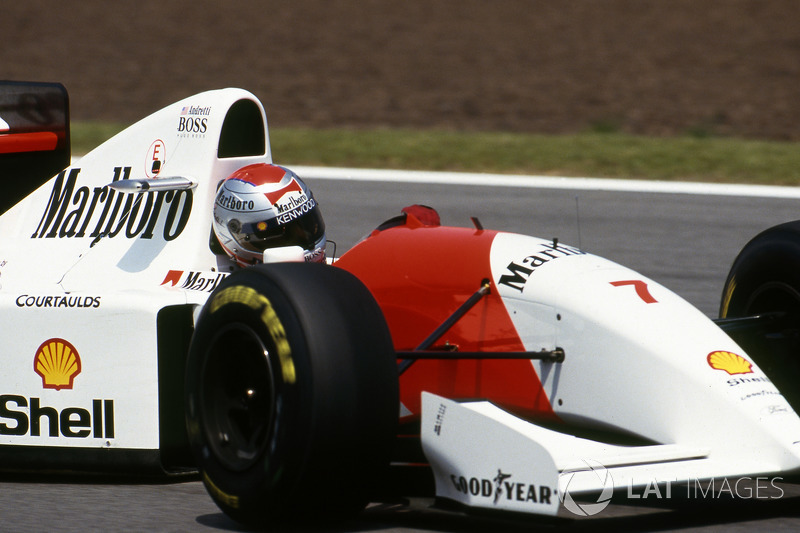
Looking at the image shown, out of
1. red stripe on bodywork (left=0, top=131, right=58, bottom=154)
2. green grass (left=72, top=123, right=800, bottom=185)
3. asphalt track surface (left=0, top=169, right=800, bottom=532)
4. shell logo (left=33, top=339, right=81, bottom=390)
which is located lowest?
asphalt track surface (left=0, top=169, right=800, bottom=532)

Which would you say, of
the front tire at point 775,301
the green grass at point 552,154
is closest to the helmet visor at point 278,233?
the front tire at point 775,301

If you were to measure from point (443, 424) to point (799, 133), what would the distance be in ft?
38.5

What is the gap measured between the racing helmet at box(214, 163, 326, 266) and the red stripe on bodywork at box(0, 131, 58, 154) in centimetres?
158

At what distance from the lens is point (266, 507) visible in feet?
11.6

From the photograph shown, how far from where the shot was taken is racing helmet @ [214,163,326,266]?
4.47 m

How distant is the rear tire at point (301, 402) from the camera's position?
135 inches

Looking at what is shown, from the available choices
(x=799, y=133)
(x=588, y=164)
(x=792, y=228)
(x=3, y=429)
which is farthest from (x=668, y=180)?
(x=3, y=429)

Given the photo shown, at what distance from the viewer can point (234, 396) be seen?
12.5 feet

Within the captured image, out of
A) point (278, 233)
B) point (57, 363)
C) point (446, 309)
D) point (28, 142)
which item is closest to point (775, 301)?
point (446, 309)

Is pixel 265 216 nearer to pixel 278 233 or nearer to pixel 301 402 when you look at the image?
pixel 278 233

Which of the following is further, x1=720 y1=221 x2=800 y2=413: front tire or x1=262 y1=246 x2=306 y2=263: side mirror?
x1=720 y1=221 x2=800 y2=413: front tire

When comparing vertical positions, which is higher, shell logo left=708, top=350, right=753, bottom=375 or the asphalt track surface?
shell logo left=708, top=350, right=753, bottom=375

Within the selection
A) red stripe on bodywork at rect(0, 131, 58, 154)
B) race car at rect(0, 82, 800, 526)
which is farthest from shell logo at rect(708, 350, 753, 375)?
red stripe on bodywork at rect(0, 131, 58, 154)

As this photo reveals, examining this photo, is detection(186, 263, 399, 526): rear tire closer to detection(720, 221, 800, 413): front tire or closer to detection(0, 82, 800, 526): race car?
detection(0, 82, 800, 526): race car
